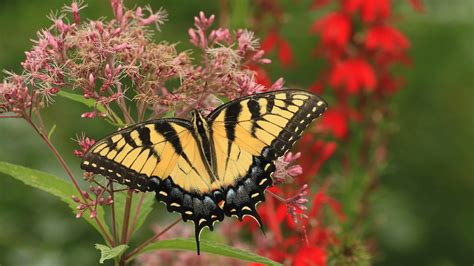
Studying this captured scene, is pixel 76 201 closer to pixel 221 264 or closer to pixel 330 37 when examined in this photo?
pixel 221 264

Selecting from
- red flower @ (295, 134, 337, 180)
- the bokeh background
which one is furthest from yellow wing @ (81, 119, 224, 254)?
the bokeh background

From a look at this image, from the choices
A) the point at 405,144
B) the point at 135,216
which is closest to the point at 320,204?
the point at 135,216

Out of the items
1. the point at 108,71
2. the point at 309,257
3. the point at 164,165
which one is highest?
the point at 108,71

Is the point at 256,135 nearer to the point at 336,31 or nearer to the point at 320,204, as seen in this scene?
the point at 320,204

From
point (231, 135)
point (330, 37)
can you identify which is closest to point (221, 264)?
point (231, 135)

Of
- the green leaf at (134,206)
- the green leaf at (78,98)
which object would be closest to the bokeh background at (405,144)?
the green leaf at (134,206)

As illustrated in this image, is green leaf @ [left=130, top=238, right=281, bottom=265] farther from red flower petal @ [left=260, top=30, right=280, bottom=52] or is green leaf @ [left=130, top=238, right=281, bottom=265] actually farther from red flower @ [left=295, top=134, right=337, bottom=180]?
red flower petal @ [left=260, top=30, right=280, bottom=52]
